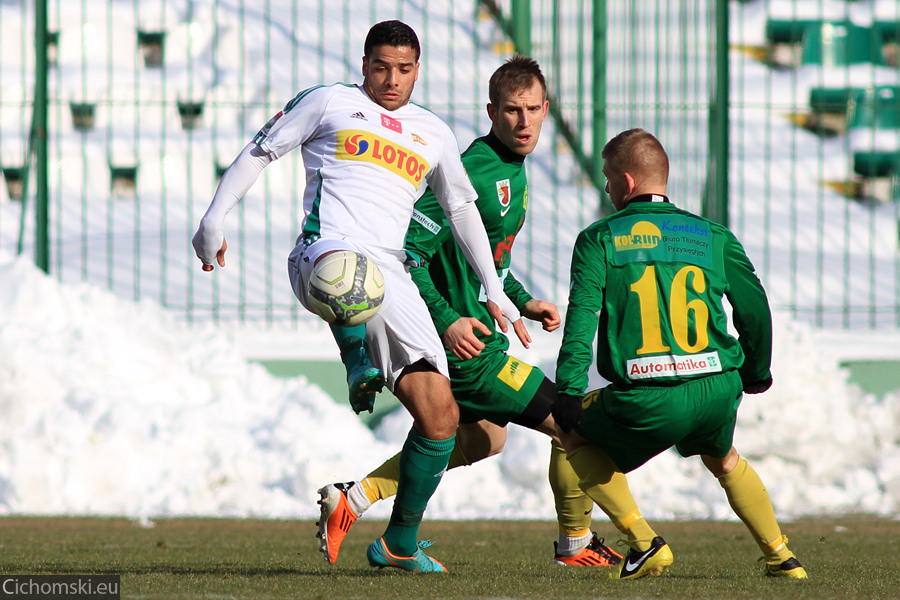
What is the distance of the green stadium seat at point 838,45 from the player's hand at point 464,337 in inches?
448

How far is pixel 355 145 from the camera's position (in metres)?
4.55

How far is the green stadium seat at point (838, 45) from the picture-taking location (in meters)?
15.1

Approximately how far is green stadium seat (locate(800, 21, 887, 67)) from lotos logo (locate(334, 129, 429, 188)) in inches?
446

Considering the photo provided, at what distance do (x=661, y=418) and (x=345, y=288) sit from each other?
1.08m

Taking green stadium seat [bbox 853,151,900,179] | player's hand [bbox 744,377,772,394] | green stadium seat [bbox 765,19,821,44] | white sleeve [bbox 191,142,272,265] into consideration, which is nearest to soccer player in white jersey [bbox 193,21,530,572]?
white sleeve [bbox 191,142,272,265]

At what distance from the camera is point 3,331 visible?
26.9ft

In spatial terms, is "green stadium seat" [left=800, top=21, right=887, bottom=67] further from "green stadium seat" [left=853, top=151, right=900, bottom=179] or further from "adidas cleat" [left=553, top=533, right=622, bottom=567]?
"adidas cleat" [left=553, top=533, right=622, bottom=567]

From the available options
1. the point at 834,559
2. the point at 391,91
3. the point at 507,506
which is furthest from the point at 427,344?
the point at 507,506

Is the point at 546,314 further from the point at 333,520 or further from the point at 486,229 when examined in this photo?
the point at 333,520

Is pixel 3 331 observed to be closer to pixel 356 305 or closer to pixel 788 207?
pixel 356 305

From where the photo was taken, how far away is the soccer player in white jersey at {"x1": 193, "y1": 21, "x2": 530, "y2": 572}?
445 centimetres

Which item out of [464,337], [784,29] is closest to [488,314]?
[464,337]

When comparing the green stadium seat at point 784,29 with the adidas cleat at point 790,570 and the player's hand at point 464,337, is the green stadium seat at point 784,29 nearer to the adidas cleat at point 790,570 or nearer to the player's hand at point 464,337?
the player's hand at point 464,337

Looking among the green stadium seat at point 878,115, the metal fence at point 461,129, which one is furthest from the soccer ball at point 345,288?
the green stadium seat at point 878,115
